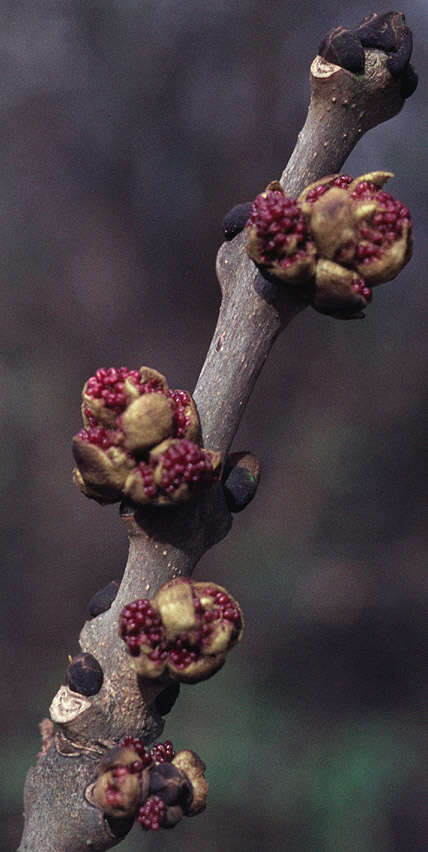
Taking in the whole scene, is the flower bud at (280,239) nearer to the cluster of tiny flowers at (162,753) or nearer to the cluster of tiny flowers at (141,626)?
A: the cluster of tiny flowers at (141,626)

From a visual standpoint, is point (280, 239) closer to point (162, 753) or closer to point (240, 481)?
point (240, 481)

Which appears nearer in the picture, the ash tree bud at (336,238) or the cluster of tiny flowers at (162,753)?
the ash tree bud at (336,238)

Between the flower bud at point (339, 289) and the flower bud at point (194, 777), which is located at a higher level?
the flower bud at point (339, 289)

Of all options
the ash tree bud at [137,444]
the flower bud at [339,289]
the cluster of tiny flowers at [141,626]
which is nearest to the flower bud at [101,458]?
the ash tree bud at [137,444]

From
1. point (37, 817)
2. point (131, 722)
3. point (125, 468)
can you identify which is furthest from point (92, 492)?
point (37, 817)

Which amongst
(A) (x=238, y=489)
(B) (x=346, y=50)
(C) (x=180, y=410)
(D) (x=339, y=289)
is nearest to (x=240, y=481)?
(A) (x=238, y=489)

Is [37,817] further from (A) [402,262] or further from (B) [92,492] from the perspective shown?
(A) [402,262]
